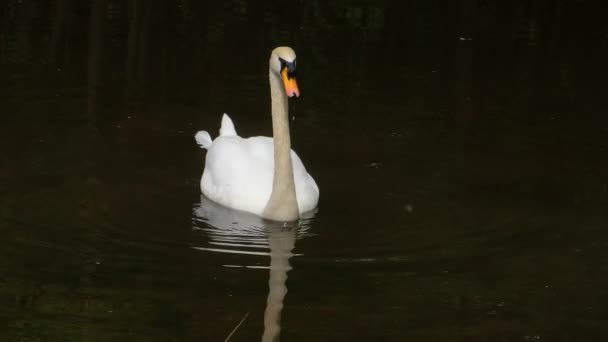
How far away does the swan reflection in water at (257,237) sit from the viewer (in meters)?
7.67

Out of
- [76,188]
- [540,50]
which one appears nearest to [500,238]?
[76,188]

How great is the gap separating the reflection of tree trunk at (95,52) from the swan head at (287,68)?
322cm

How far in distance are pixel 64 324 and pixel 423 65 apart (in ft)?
27.6

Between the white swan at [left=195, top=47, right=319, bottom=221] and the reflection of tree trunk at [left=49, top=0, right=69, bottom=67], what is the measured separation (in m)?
4.07

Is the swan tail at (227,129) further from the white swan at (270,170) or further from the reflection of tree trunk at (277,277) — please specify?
the reflection of tree trunk at (277,277)

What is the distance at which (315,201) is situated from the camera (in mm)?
9500

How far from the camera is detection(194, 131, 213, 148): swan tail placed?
35.4ft

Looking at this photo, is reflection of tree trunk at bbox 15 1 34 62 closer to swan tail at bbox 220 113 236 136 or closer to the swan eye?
swan tail at bbox 220 113 236 136

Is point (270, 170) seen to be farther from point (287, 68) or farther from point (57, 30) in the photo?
point (57, 30)

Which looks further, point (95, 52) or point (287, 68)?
point (95, 52)

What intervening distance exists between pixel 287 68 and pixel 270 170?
125 cm

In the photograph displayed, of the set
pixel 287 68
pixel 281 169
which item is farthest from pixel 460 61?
pixel 287 68

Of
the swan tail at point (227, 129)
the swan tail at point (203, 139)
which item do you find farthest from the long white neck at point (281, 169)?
the swan tail at point (203, 139)

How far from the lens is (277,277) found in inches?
309
